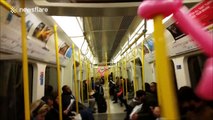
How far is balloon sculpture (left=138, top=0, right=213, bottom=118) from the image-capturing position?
536mm

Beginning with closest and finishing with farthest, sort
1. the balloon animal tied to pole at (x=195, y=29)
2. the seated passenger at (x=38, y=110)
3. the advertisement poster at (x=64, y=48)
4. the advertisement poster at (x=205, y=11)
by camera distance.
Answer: the balloon animal tied to pole at (x=195, y=29), the advertisement poster at (x=205, y=11), the seated passenger at (x=38, y=110), the advertisement poster at (x=64, y=48)

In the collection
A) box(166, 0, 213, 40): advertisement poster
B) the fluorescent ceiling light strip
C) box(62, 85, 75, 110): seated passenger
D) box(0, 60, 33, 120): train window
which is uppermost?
the fluorescent ceiling light strip

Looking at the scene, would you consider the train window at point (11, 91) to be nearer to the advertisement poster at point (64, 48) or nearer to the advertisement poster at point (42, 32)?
the advertisement poster at point (42, 32)

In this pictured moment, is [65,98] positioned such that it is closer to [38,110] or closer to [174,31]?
[38,110]

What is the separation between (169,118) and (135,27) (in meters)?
4.00

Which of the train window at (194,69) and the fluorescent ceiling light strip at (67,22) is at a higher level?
the fluorescent ceiling light strip at (67,22)

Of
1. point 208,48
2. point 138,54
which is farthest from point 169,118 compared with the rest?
point 138,54

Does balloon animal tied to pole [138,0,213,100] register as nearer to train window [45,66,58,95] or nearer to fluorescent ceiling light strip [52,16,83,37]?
fluorescent ceiling light strip [52,16,83,37]

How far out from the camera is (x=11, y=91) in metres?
2.75

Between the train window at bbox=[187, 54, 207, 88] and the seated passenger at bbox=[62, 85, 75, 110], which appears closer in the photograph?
the train window at bbox=[187, 54, 207, 88]

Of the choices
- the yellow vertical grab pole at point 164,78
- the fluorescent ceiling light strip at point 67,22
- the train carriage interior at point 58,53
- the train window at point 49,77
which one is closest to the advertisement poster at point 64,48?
the train carriage interior at point 58,53

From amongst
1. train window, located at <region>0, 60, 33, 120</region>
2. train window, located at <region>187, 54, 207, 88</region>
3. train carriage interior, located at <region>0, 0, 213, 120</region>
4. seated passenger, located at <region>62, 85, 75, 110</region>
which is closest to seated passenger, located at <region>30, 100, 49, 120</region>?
train carriage interior, located at <region>0, 0, 213, 120</region>

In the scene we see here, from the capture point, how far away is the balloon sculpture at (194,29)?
536mm

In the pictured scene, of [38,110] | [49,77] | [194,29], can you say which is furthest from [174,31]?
[194,29]
